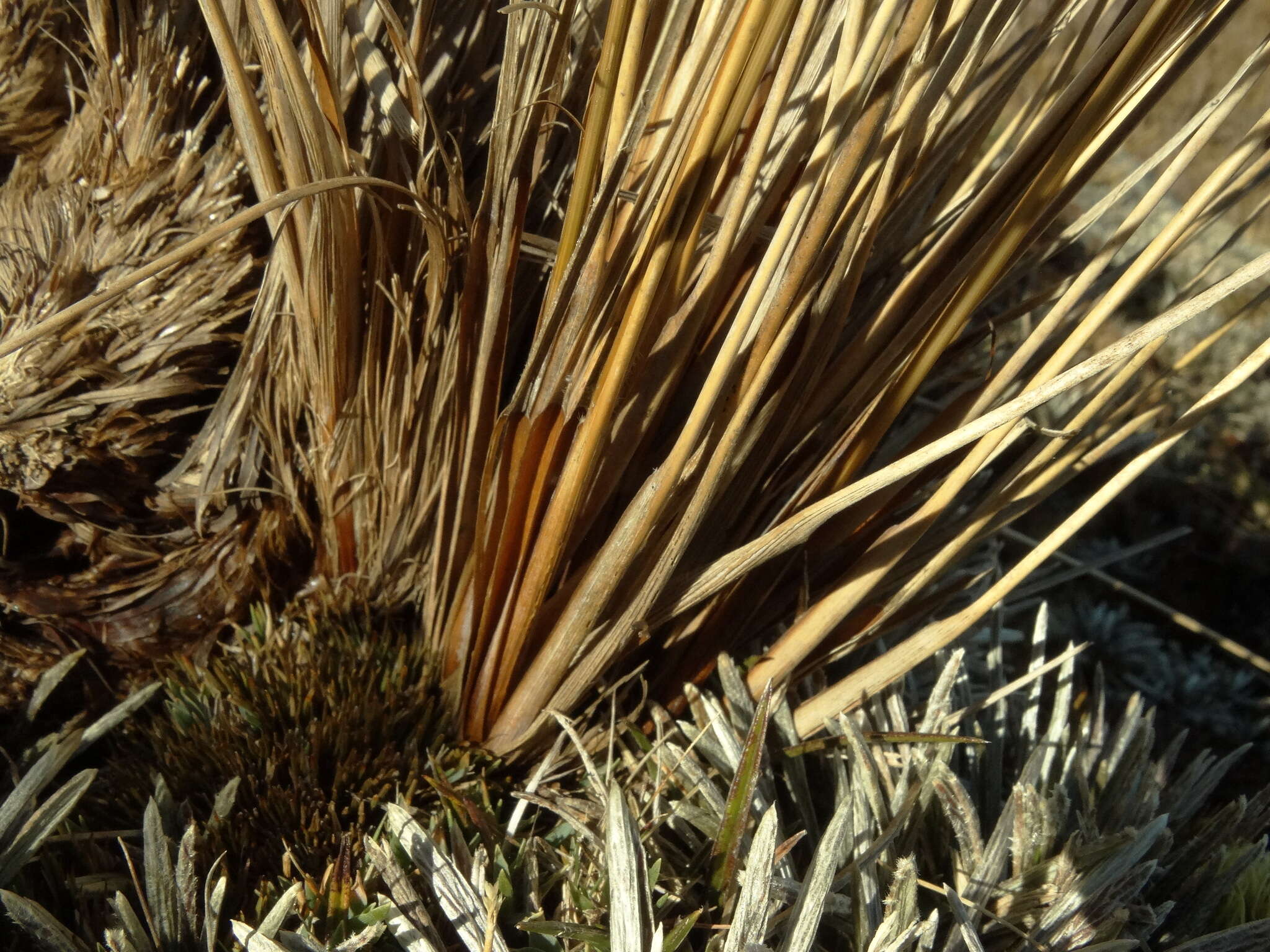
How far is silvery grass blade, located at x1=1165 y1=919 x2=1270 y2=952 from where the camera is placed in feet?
2.45

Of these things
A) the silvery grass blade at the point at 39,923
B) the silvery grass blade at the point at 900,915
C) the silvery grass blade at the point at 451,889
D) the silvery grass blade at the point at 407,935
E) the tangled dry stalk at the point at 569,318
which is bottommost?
the silvery grass blade at the point at 39,923

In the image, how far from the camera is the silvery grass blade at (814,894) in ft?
2.12

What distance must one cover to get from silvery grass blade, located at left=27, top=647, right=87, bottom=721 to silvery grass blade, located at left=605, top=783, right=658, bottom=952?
55 centimetres

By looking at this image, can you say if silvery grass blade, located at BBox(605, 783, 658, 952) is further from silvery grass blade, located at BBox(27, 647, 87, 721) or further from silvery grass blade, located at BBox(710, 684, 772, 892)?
silvery grass blade, located at BBox(27, 647, 87, 721)

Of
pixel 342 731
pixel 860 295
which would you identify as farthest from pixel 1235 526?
pixel 342 731

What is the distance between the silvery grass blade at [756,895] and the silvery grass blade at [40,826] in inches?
20.3

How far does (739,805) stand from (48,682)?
2.12 feet

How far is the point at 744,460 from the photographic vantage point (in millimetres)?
738

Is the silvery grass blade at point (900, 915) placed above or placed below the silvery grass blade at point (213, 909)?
above

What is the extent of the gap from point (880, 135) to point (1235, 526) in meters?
1.76

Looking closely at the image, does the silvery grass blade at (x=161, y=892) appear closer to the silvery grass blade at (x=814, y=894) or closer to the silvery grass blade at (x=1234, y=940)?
the silvery grass blade at (x=814, y=894)

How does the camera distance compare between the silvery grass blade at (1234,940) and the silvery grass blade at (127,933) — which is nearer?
the silvery grass blade at (127,933)

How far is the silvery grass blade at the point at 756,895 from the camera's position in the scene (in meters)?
0.64

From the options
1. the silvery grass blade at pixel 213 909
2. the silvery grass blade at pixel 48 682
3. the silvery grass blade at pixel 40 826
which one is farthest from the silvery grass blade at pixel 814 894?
the silvery grass blade at pixel 48 682
